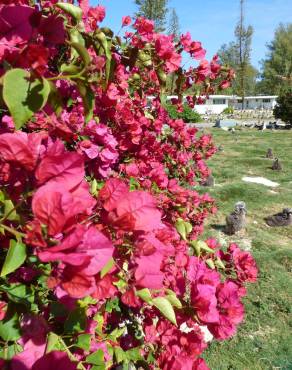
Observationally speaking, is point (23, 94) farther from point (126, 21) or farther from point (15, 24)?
point (126, 21)

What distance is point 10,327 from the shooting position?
32.4 inches

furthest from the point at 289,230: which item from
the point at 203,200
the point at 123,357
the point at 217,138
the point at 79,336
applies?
the point at 217,138

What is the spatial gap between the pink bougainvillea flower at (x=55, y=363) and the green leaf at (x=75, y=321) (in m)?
0.21

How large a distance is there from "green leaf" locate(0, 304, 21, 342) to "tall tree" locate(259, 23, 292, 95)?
190 feet

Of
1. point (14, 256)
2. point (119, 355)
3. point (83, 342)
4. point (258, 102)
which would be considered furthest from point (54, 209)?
point (258, 102)

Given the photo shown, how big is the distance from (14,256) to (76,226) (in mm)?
144

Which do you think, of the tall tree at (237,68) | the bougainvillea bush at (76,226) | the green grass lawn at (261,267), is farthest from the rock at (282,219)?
the tall tree at (237,68)

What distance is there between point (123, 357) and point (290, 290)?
350 cm

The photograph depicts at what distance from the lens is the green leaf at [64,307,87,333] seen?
0.88 m

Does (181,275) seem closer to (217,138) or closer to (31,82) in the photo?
(31,82)

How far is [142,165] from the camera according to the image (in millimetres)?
2174

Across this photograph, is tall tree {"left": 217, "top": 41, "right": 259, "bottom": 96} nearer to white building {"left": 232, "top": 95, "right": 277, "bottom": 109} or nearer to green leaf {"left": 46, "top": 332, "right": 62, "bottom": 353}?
white building {"left": 232, "top": 95, "right": 277, "bottom": 109}

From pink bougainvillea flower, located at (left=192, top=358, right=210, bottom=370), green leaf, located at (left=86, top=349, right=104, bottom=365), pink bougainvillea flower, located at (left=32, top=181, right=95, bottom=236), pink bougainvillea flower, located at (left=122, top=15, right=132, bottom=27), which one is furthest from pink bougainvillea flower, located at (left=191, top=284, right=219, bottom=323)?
pink bougainvillea flower, located at (left=122, top=15, right=132, bottom=27)

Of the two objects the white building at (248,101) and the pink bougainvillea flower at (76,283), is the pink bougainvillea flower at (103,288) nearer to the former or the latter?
the pink bougainvillea flower at (76,283)
